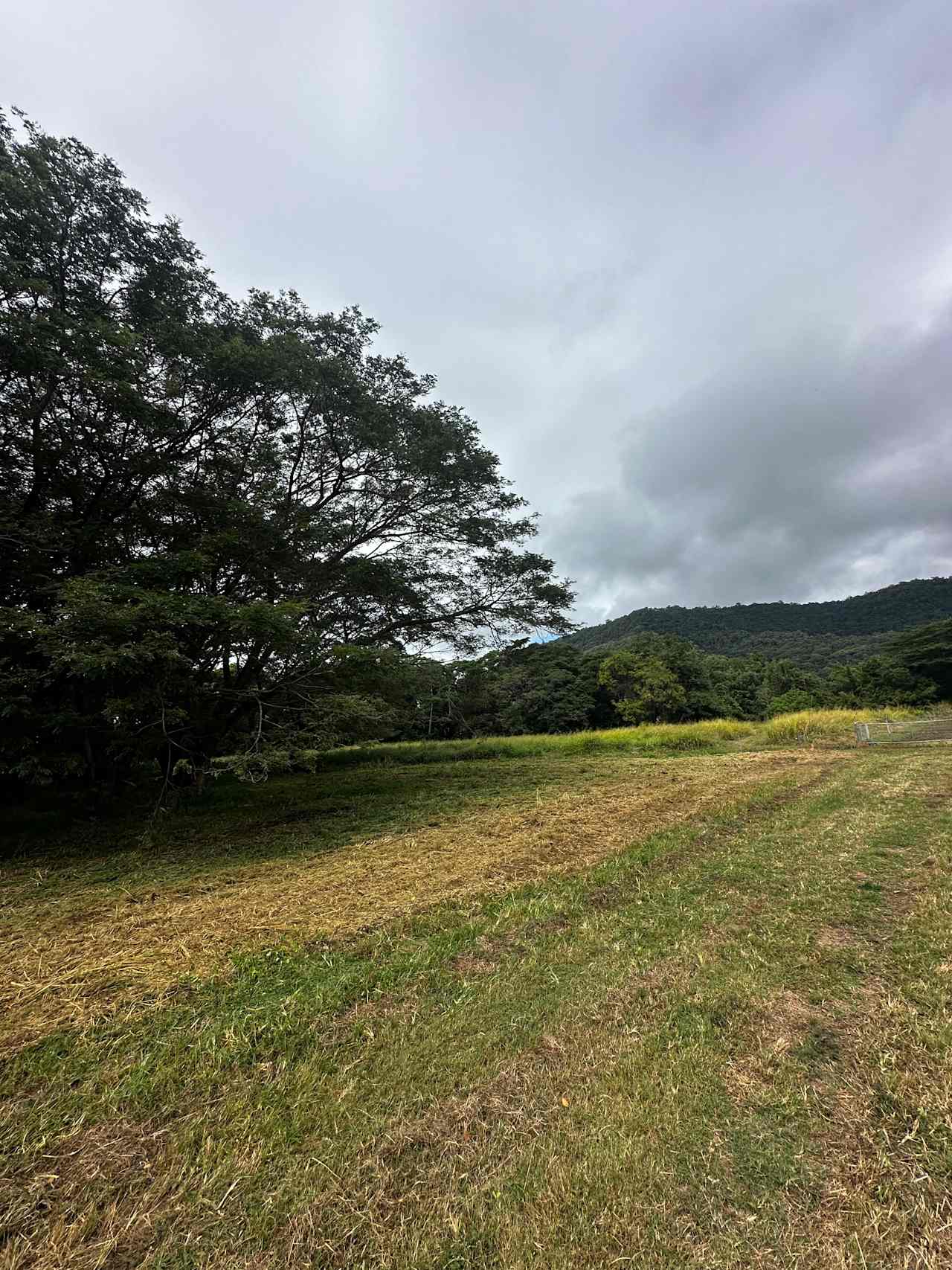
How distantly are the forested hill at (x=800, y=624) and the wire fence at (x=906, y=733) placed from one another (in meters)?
46.6

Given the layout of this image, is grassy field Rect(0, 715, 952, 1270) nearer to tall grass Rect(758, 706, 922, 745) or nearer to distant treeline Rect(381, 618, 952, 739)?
tall grass Rect(758, 706, 922, 745)

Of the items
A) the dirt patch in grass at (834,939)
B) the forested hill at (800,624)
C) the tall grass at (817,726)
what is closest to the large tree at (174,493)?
the dirt patch in grass at (834,939)

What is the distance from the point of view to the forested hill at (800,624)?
67.1 meters

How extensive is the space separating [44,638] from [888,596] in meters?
108

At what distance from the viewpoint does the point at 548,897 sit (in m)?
3.89

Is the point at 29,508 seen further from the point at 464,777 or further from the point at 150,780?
the point at 464,777

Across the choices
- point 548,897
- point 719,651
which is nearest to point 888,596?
point 719,651

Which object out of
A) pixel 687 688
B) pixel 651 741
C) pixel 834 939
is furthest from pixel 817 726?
pixel 687 688

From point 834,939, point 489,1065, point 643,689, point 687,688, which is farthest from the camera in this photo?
point 687,688

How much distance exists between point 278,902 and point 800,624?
343 feet

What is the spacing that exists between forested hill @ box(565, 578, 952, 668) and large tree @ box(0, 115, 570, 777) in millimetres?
54187

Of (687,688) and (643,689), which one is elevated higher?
(643,689)

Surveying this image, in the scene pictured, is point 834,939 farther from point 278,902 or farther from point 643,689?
point 643,689

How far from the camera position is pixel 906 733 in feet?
46.2
